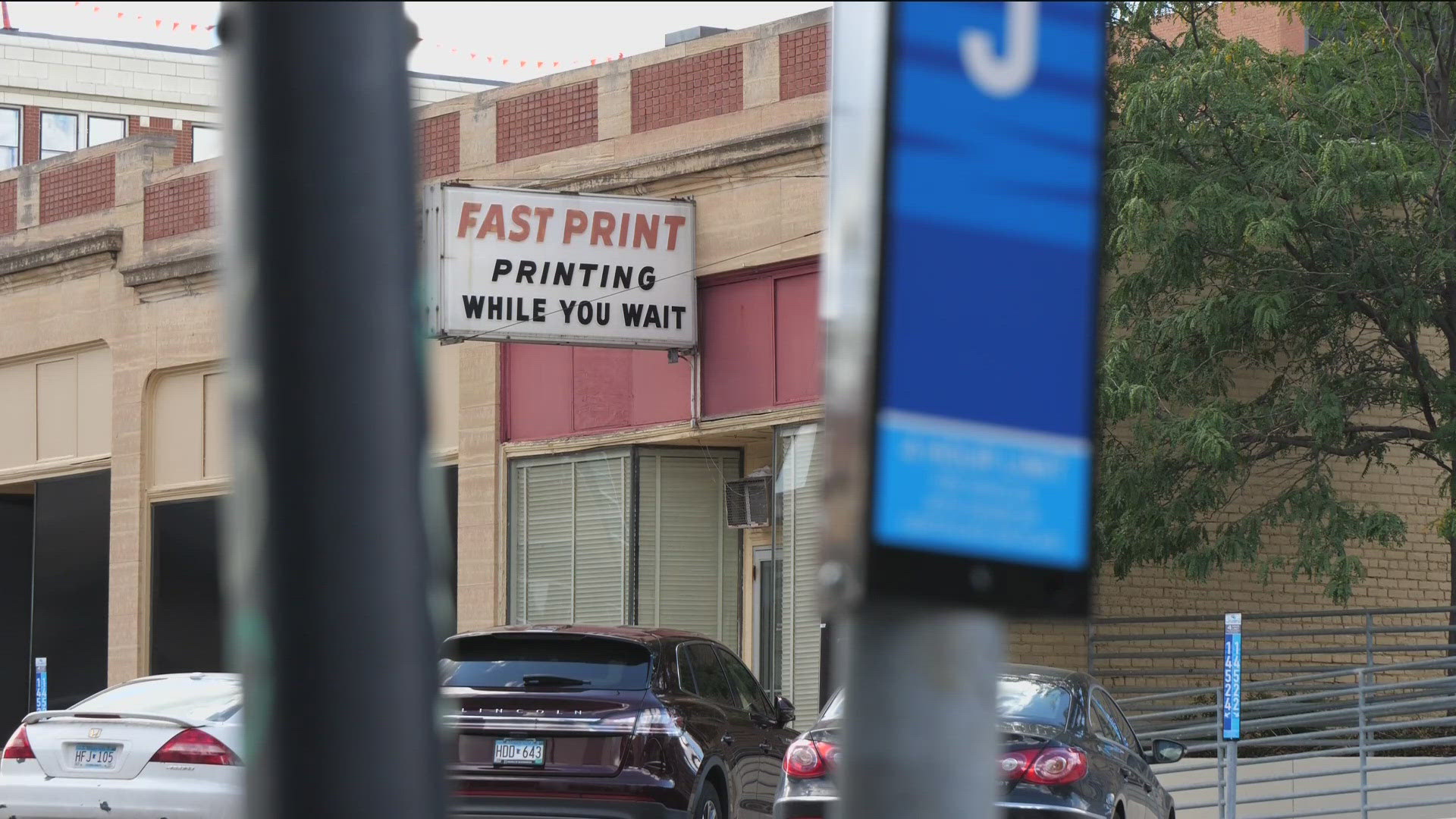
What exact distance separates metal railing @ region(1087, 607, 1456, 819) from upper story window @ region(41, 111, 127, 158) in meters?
32.3

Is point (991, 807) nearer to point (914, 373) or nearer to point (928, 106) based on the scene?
point (914, 373)

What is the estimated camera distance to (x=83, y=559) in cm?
2700

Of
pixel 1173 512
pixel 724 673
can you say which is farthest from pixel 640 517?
pixel 724 673

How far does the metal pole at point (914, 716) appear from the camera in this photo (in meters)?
2.15

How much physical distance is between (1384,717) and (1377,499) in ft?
8.78

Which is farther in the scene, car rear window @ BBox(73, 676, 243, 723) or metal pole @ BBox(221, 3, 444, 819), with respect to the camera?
car rear window @ BBox(73, 676, 243, 723)

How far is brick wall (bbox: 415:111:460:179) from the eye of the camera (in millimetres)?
22812

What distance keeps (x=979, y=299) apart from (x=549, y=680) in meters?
9.96

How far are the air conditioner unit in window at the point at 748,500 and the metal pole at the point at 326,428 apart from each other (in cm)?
1736

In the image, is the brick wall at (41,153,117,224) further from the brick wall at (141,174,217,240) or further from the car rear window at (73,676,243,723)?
the car rear window at (73,676,243,723)

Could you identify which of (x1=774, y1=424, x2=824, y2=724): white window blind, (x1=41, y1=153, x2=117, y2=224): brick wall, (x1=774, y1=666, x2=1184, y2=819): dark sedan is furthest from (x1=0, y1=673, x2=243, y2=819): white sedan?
(x1=41, y1=153, x2=117, y2=224): brick wall

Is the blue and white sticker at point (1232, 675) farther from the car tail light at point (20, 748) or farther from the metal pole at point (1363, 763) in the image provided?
the car tail light at point (20, 748)

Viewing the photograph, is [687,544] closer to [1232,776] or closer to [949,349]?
[1232,776]

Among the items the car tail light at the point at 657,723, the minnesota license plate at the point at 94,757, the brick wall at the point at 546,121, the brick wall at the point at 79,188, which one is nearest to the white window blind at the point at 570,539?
the brick wall at the point at 546,121
